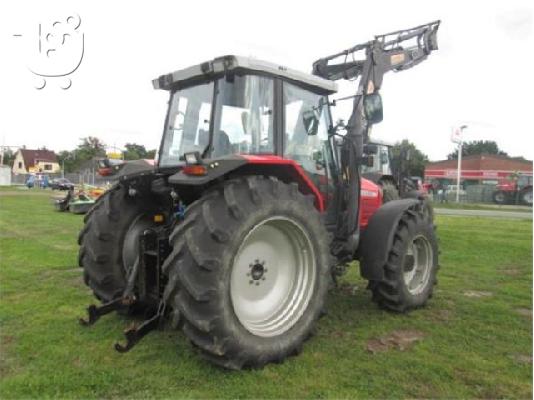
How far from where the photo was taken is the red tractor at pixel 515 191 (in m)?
35.7

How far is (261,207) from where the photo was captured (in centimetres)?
368

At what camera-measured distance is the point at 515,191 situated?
36.6 m

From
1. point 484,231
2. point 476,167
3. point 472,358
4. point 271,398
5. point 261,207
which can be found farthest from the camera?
point 476,167

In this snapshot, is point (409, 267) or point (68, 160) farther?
point (68, 160)

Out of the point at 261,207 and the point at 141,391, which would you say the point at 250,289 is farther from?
the point at 141,391

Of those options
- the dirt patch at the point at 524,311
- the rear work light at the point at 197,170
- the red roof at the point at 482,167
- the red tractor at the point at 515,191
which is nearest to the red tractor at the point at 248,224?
the rear work light at the point at 197,170

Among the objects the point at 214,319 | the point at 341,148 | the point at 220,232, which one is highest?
the point at 341,148

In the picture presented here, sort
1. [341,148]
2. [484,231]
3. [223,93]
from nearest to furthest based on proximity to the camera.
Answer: [223,93], [341,148], [484,231]

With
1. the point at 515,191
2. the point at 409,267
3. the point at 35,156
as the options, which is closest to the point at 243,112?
the point at 409,267

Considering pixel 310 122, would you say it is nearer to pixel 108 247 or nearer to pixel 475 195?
pixel 108 247

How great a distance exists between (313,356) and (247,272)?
882 millimetres

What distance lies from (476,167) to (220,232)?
6417cm

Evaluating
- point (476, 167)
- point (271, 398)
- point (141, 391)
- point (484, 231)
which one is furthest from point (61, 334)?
point (476, 167)

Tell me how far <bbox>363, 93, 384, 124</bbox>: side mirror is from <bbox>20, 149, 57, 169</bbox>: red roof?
93.6 m
